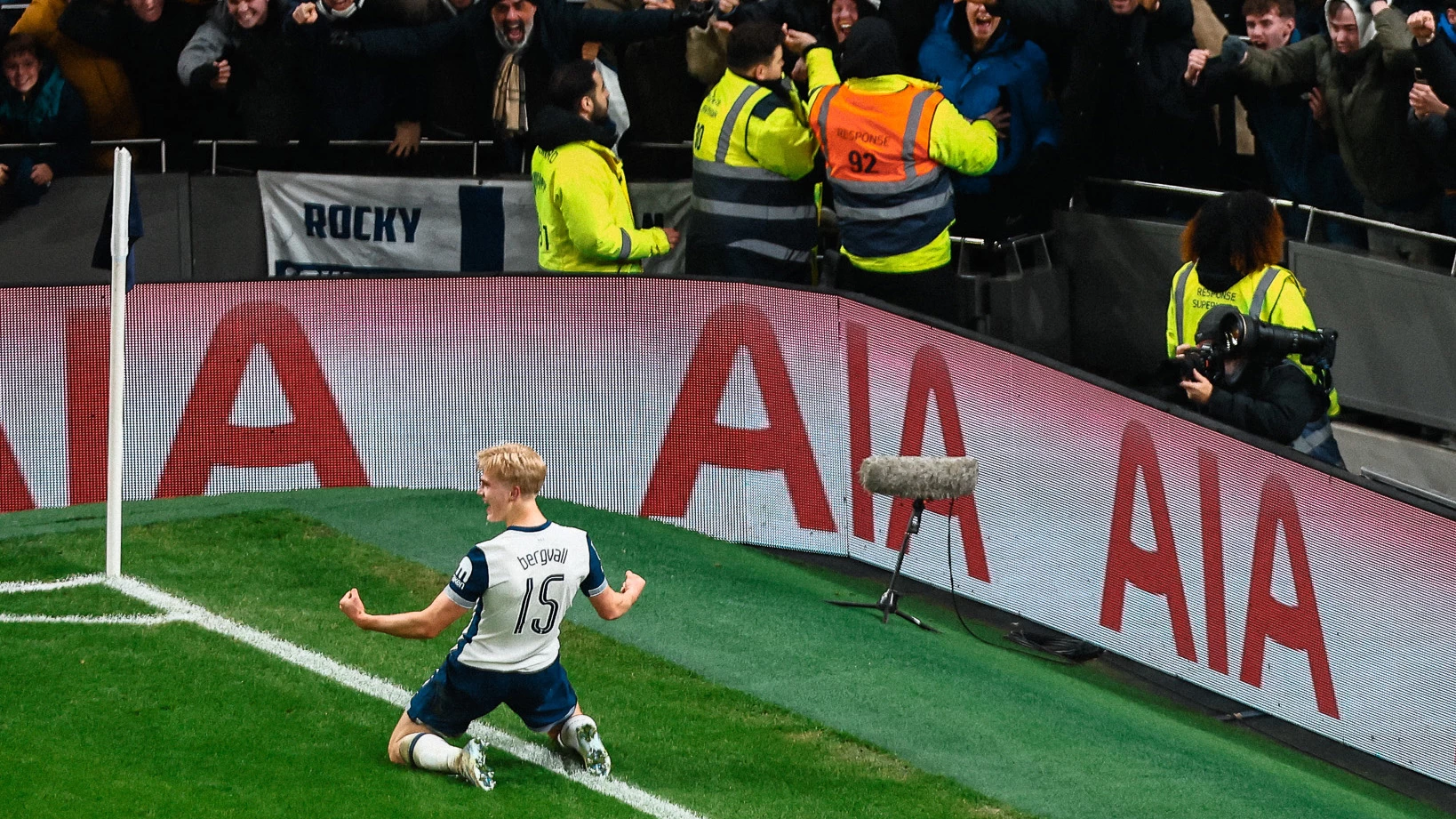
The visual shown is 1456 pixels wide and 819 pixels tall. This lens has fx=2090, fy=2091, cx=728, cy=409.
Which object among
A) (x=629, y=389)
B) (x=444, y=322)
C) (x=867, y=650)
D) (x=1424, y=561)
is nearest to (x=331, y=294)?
(x=444, y=322)

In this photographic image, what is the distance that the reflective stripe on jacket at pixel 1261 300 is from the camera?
10.4 metres

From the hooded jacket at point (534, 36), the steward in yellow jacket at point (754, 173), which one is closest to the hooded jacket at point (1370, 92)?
the steward in yellow jacket at point (754, 173)

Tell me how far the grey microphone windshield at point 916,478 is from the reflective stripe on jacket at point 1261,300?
1430 millimetres

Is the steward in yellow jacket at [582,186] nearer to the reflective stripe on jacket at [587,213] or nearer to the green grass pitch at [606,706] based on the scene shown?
the reflective stripe on jacket at [587,213]

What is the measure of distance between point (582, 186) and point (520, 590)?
5331 mm

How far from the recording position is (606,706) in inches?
357

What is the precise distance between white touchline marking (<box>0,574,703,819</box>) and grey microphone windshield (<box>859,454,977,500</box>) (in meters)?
3.10

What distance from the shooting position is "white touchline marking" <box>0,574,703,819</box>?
7941mm

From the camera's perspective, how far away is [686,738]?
8.70 meters

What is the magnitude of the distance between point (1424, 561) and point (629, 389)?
4969 mm

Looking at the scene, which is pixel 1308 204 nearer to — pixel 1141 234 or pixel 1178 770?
pixel 1141 234

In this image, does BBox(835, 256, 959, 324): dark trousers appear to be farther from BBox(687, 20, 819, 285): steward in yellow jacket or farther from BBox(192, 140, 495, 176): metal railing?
BBox(192, 140, 495, 176): metal railing

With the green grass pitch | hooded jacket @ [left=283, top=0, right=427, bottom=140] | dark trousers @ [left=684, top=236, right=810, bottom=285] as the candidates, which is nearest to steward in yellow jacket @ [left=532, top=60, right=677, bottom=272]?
dark trousers @ [left=684, top=236, right=810, bottom=285]

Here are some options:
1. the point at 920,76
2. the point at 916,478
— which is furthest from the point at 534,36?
the point at 916,478
